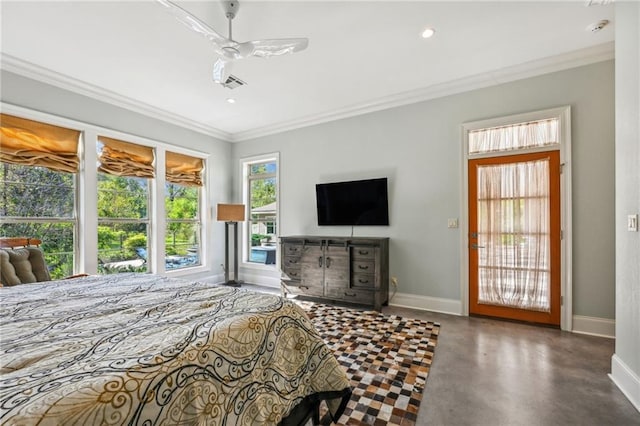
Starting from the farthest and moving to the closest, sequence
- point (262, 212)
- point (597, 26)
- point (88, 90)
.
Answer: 1. point (262, 212)
2. point (88, 90)
3. point (597, 26)

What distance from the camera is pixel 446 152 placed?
11.8 feet

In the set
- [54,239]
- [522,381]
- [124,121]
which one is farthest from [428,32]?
[54,239]

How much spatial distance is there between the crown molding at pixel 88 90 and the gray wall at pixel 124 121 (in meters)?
0.05

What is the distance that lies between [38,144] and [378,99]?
13.5ft

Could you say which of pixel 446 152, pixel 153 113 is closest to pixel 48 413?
pixel 446 152

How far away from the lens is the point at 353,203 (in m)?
4.18

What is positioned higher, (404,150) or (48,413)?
(404,150)

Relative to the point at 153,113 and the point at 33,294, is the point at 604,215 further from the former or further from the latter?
the point at 153,113

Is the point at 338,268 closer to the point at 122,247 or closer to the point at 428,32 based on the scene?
the point at 428,32

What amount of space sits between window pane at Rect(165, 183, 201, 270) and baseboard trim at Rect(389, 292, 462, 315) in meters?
3.37

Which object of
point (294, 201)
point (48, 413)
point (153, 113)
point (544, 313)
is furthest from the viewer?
point (294, 201)

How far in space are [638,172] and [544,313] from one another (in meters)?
1.92

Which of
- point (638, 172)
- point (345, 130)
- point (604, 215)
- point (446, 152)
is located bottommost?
point (604, 215)

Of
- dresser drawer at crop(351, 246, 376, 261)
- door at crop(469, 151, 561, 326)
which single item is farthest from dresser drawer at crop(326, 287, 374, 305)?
door at crop(469, 151, 561, 326)
